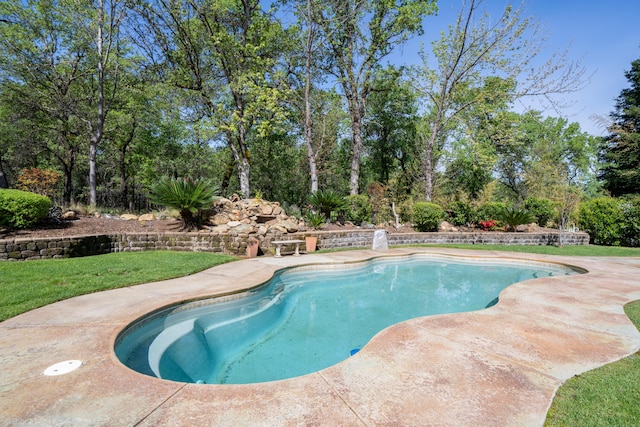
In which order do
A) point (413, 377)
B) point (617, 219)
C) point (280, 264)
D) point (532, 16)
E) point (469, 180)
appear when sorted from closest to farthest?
1. point (413, 377)
2. point (280, 264)
3. point (617, 219)
4. point (532, 16)
5. point (469, 180)

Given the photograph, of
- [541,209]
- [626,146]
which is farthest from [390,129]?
[626,146]

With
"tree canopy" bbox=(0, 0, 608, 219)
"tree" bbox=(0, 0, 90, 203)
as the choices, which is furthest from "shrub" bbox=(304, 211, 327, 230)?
"tree" bbox=(0, 0, 90, 203)

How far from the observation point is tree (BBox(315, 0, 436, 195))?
14.3 meters

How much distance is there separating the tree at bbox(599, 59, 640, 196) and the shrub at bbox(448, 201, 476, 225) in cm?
1087

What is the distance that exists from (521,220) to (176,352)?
541 inches

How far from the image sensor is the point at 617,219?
11797 mm

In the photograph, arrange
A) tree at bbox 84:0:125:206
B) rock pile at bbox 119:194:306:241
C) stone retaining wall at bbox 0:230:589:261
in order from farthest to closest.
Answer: tree at bbox 84:0:125:206
rock pile at bbox 119:194:306:241
stone retaining wall at bbox 0:230:589:261

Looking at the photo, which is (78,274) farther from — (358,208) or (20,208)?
(358,208)

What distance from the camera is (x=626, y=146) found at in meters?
18.7

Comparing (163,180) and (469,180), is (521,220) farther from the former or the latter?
(163,180)

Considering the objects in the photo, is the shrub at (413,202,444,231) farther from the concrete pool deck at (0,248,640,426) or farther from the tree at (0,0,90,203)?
the tree at (0,0,90,203)

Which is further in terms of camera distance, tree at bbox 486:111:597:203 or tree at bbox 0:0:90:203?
tree at bbox 486:111:597:203

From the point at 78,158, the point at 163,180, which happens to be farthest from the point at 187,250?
the point at 78,158

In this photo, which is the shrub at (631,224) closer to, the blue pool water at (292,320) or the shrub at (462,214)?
the shrub at (462,214)
